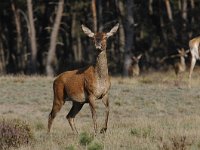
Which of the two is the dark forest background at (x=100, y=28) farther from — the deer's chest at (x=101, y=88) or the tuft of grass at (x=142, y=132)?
the tuft of grass at (x=142, y=132)

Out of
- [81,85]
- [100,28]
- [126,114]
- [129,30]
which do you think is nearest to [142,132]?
[81,85]

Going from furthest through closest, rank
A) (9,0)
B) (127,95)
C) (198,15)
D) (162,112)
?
(9,0) < (198,15) < (127,95) < (162,112)

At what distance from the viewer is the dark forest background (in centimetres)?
4228

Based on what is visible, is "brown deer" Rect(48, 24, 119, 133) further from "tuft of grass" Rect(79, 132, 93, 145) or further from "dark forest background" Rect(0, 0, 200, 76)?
"dark forest background" Rect(0, 0, 200, 76)

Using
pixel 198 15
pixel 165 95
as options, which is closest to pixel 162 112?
pixel 165 95

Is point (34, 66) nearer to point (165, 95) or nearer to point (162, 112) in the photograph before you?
point (165, 95)

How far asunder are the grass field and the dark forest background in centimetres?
1174

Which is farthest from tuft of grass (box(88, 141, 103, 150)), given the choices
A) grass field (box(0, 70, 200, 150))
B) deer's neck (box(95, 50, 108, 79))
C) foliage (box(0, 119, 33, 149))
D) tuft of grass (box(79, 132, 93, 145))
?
deer's neck (box(95, 50, 108, 79))

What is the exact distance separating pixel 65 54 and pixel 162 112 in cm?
3847

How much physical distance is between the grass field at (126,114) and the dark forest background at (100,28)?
38.5 ft

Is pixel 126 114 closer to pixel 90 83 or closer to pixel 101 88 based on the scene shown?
pixel 90 83

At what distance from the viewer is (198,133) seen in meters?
13.2

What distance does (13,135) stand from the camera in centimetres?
1263

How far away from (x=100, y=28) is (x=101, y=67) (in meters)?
27.0
